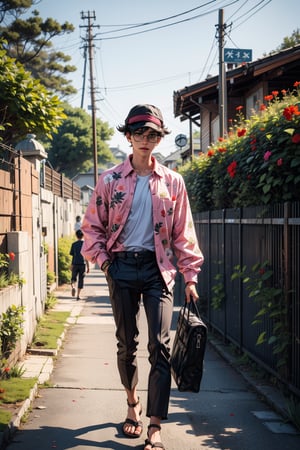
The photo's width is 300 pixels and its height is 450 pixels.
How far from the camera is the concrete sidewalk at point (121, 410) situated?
425cm

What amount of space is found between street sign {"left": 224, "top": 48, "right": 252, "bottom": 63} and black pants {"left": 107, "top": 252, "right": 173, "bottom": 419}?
1274 cm

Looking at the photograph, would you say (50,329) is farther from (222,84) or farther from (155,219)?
(222,84)

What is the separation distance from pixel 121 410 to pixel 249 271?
246 cm

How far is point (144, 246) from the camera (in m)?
4.11

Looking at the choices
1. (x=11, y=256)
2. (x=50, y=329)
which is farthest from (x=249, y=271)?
(x=50, y=329)

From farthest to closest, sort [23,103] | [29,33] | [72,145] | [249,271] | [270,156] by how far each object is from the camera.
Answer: [72,145], [29,33], [23,103], [249,271], [270,156]

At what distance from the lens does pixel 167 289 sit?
13.5ft

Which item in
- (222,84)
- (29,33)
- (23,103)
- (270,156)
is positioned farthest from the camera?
(29,33)

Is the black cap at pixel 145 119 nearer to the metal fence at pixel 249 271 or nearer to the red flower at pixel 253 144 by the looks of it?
the metal fence at pixel 249 271

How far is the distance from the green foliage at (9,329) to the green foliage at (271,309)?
2351mm

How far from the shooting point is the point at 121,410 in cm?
499

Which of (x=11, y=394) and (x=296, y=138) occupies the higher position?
(x=296, y=138)

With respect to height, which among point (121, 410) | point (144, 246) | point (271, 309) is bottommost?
point (121, 410)

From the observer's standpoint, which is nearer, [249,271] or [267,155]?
[267,155]
